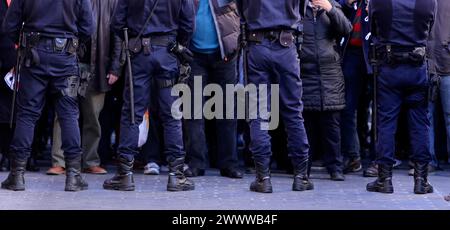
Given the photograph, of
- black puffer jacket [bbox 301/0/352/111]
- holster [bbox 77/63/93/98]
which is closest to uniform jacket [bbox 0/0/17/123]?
holster [bbox 77/63/93/98]

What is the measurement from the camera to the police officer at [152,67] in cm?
934

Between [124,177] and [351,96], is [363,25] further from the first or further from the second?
[124,177]

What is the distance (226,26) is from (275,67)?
4.12ft

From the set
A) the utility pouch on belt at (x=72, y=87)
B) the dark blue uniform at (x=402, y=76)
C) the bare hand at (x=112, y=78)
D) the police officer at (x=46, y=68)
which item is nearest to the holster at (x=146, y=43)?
the police officer at (x=46, y=68)

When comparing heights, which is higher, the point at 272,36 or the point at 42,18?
the point at 42,18

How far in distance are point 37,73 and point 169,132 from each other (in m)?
1.29

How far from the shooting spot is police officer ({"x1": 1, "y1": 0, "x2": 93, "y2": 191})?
30.1 ft

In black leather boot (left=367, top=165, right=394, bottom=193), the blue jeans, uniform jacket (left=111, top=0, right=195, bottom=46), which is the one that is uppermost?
uniform jacket (left=111, top=0, right=195, bottom=46)

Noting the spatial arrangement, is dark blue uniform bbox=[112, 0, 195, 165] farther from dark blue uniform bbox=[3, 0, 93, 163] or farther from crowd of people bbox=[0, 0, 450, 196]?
dark blue uniform bbox=[3, 0, 93, 163]

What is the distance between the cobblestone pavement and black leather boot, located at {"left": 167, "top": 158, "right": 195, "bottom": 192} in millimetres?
87

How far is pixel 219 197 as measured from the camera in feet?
30.0

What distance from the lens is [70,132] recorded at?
9.34 m

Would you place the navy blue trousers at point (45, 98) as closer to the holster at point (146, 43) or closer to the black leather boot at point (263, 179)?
the holster at point (146, 43)

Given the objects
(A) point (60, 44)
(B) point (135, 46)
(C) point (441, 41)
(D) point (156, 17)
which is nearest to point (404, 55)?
(C) point (441, 41)
